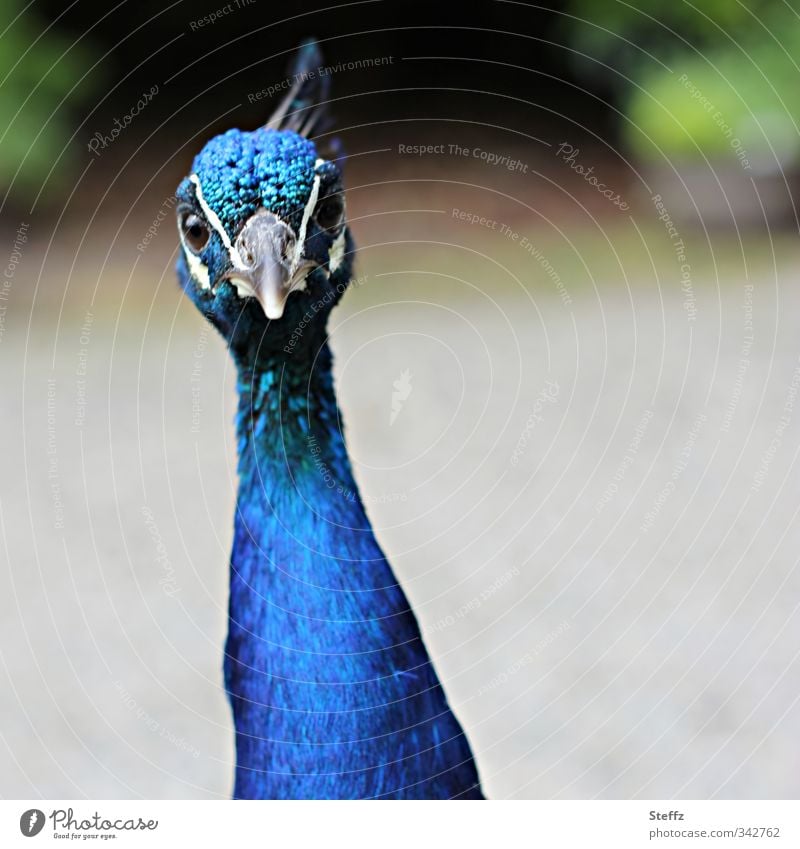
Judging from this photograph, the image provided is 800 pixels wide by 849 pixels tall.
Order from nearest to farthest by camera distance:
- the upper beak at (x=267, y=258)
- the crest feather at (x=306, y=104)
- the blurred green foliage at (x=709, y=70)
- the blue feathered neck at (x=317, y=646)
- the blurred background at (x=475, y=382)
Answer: the upper beak at (x=267, y=258) → the blue feathered neck at (x=317, y=646) → the crest feather at (x=306, y=104) → the blurred background at (x=475, y=382) → the blurred green foliage at (x=709, y=70)

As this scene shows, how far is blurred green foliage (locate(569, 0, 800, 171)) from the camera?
2639 millimetres

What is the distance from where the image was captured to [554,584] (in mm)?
1969

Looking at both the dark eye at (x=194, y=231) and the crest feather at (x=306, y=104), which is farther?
the crest feather at (x=306, y=104)

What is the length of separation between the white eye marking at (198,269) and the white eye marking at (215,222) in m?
0.05

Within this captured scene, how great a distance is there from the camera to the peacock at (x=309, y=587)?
0.79 m

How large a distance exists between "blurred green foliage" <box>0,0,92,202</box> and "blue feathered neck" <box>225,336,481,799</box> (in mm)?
2190

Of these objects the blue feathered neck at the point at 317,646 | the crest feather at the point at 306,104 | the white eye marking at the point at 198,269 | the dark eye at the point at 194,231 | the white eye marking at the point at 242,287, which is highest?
the crest feather at the point at 306,104

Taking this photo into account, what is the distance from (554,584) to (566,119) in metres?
2.08

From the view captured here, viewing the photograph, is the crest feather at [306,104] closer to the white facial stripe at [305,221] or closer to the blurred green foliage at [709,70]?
the white facial stripe at [305,221]
